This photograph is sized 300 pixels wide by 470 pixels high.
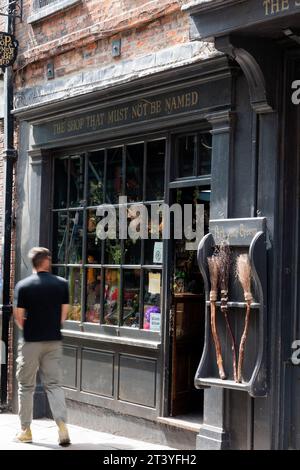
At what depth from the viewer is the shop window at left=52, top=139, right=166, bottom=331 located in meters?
7.68

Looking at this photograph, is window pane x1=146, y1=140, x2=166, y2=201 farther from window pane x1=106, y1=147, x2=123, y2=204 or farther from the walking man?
the walking man

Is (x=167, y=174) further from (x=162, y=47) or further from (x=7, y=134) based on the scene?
(x=7, y=134)

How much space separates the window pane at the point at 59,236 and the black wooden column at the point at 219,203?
284cm

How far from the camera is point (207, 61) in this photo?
6582 mm

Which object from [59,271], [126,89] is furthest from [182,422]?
[126,89]

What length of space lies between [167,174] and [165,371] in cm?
197

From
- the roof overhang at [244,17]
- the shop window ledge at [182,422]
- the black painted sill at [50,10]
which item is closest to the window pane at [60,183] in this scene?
the black painted sill at [50,10]

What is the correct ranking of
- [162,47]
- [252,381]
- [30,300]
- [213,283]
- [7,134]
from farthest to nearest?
[7,134] < [162,47] < [30,300] < [213,283] < [252,381]

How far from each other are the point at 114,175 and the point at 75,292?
153cm

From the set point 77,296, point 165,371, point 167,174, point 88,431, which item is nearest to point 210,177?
point 167,174

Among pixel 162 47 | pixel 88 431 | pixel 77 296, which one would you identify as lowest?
pixel 88 431

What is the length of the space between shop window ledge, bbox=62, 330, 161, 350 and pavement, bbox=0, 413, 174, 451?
977 mm

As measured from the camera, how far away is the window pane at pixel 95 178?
27.6ft

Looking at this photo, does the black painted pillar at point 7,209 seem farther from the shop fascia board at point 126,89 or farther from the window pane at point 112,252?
the window pane at point 112,252
